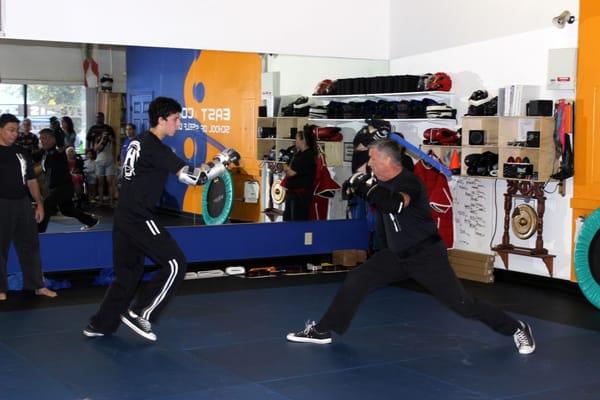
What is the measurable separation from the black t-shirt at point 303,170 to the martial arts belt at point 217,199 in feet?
2.54

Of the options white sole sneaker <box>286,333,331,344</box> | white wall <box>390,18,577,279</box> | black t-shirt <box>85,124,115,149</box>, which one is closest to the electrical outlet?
white wall <box>390,18,577,279</box>

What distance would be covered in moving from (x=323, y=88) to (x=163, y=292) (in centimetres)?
502

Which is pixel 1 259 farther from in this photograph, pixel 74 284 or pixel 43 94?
pixel 43 94

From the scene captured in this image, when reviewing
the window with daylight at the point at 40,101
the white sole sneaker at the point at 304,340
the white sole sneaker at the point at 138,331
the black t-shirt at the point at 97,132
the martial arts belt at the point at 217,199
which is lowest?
the white sole sneaker at the point at 304,340

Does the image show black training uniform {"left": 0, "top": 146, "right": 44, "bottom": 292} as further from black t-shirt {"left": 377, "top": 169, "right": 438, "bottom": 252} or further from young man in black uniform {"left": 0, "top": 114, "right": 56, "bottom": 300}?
black t-shirt {"left": 377, "top": 169, "right": 438, "bottom": 252}

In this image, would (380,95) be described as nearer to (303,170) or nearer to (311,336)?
(303,170)

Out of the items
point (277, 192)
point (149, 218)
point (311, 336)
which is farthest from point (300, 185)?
point (149, 218)

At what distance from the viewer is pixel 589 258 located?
8367mm

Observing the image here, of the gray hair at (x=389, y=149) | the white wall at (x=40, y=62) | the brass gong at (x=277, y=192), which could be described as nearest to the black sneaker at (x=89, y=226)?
the white wall at (x=40, y=62)

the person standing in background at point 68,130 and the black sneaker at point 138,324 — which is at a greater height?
the person standing in background at point 68,130

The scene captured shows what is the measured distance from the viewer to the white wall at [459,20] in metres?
9.39

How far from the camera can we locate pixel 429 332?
284 inches

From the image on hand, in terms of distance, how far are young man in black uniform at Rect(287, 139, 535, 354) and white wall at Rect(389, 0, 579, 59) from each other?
12.8 ft

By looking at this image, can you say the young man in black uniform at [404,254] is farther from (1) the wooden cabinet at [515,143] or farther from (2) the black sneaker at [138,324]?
(1) the wooden cabinet at [515,143]
